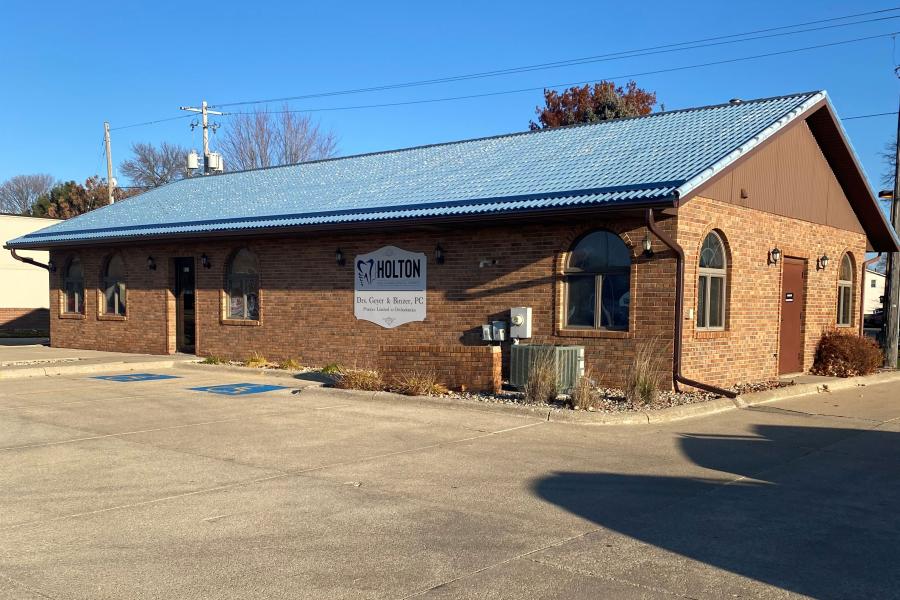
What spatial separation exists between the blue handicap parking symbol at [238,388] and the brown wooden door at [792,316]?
397 inches

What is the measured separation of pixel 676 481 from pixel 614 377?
5755mm

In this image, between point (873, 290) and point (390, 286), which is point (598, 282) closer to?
point (390, 286)

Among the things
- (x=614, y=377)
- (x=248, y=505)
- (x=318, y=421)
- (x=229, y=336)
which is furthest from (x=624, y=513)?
(x=229, y=336)

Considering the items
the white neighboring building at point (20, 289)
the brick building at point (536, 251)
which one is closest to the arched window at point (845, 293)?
the brick building at point (536, 251)

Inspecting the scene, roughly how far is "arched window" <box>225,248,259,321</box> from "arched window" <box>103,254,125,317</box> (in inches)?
165

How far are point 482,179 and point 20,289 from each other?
26327 mm

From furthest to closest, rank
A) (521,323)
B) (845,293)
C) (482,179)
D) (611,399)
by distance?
1. (845,293)
2. (482,179)
3. (521,323)
4. (611,399)

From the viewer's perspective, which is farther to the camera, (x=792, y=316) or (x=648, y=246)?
(x=792, y=316)

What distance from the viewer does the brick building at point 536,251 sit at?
13750 millimetres

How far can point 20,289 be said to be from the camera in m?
35.2

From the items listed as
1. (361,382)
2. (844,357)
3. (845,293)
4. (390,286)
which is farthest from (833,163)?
(361,382)

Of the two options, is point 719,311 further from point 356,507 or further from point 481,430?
point 356,507

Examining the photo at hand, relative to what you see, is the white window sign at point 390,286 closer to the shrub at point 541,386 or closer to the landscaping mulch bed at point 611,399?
the landscaping mulch bed at point 611,399

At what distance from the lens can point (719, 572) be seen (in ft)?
17.9
